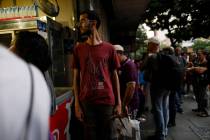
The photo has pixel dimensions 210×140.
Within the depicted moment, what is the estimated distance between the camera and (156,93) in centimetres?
682

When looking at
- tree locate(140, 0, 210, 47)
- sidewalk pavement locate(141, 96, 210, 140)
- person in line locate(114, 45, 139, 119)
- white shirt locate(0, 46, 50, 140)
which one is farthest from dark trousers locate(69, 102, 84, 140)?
tree locate(140, 0, 210, 47)

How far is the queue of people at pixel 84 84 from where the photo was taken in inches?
40.2

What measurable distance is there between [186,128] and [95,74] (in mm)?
5105

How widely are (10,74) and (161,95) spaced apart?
5.95 meters

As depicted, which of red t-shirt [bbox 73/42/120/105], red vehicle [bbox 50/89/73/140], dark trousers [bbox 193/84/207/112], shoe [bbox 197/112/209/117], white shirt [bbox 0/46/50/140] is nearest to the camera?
white shirt [bbox 0/46/50/140]

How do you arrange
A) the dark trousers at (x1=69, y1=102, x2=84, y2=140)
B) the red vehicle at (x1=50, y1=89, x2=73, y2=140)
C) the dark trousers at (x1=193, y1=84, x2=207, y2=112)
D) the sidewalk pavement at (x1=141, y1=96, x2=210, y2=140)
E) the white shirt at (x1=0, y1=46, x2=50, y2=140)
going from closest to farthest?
the white shirt at (x1=0, y1=46, x2=50, y2=140), the dark trousers at (x1=69, y1=102, x2=84, y2=140), the red vehicle at (x1=50, y1=89, x2=73, y2=140), the sidewalk pavement at (x1=141, y1=96, x2=210, y2=140), the dark trousers at (x1=193, y1=84, x2=207, y2=112)

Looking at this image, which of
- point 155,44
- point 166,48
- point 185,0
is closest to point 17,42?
point 155,44

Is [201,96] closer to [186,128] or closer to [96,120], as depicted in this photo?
[186,128]

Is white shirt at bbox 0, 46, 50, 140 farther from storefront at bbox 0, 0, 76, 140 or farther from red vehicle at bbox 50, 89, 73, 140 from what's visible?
red vehicle at bbox 50, 89, 73, 140

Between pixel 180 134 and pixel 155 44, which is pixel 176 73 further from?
pixel 180 134

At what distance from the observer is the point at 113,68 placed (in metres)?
4.03

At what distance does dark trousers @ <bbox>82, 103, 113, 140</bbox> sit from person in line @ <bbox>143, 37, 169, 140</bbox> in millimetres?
2933

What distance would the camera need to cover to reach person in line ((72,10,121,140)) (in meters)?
3.88

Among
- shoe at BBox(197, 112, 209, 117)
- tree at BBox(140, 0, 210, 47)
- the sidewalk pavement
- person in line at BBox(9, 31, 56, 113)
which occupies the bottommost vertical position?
the sidewalk pavement
